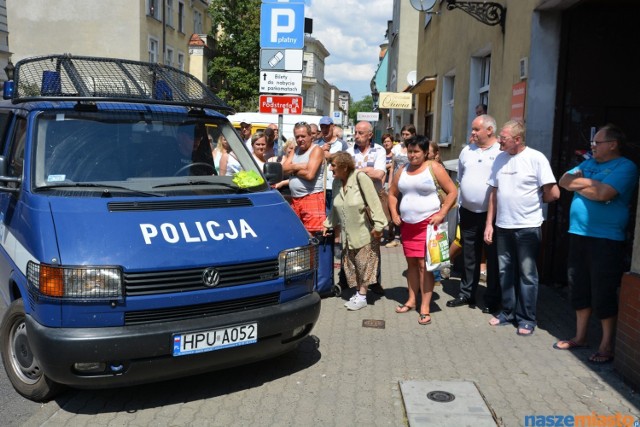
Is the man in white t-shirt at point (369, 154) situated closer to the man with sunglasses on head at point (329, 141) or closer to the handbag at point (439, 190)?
the man with sunglasses on head at point (329, 141)

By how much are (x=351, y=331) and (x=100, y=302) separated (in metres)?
2.83

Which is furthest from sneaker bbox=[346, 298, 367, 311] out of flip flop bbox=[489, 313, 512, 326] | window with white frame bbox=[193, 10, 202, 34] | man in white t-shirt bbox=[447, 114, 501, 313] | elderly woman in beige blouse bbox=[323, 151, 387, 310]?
window with white frame bbox=[193, 10, 202, 34]

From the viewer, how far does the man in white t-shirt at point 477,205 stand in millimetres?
6434

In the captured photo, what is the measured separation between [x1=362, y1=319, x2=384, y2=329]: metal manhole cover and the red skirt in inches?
29.4

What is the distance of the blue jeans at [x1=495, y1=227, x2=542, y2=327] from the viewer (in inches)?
227

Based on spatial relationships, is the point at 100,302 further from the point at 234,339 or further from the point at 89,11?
the point at 89,11

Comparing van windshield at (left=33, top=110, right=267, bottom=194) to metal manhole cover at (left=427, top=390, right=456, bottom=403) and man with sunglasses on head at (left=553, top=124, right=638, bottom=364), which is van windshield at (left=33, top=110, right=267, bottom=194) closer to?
metal manhole cover at (left=427, top=390, right=456, bottom=403)

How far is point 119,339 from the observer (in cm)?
376

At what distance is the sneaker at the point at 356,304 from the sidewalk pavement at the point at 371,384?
17.6 inches

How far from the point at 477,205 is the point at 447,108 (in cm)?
861

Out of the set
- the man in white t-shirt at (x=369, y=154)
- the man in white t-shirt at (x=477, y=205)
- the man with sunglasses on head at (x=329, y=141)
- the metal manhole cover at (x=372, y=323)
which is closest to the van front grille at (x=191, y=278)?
the metal manhole cover at (x=372, y=323)

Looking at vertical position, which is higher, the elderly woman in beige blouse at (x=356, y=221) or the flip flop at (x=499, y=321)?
the elderly woman in beige blouse at (x=356, y=221)

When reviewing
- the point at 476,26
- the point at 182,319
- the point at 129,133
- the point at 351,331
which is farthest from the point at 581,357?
the point at 476,26

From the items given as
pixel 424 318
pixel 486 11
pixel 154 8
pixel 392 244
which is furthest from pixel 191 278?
pixel 154 8
